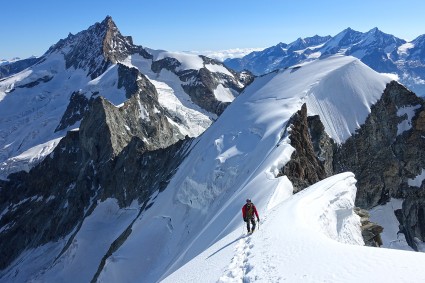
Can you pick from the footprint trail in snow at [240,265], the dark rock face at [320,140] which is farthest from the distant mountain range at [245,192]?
the dark rock face at [320,140]

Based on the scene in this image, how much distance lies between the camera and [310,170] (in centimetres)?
3956

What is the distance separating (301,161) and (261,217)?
1563cm

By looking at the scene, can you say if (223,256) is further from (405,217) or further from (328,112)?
(405,217)

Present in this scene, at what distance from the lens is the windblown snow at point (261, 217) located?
50.9 feet

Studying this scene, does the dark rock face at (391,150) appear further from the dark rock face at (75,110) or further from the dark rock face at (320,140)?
the dark rock face at (75,110)

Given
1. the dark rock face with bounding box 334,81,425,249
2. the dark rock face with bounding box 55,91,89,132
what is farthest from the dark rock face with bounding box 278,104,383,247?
the dark rock face with bounding box 55,91,89,132

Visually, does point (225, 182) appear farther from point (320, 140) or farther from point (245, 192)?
point (320, 140)

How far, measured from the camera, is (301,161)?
39.2m

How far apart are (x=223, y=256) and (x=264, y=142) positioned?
26609 millimetres

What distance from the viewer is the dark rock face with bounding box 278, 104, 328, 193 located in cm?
3616

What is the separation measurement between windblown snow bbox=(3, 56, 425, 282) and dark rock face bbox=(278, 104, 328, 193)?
98 cm

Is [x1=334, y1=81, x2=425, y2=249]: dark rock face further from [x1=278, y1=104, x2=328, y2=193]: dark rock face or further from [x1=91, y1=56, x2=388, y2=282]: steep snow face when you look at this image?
[x1=278, y1=104, x2=328, y2=193]: dark rock face

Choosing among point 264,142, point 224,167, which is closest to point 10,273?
point 224,167

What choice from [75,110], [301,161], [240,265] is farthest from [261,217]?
[75,110]
